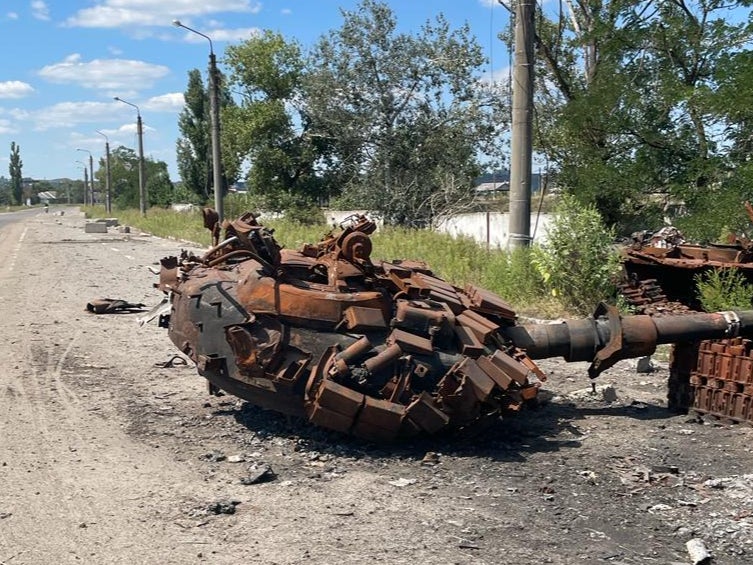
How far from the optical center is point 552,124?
65.0 ft

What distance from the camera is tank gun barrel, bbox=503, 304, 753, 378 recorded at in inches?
249

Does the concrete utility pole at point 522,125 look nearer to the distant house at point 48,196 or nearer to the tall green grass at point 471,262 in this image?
the tall green grass at point 471,262

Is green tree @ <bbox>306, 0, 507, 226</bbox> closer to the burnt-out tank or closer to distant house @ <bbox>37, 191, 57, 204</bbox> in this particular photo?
the burnt-out tank

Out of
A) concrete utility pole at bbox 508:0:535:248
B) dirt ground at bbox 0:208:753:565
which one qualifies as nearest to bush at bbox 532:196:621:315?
concrete utility pole at bbox 508:0:535:248

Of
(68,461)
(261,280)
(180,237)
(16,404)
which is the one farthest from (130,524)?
(180,237)

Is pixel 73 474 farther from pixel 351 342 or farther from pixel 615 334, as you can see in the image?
pixel 615 334

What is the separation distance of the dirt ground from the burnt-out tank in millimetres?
370

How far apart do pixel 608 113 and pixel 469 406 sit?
414 inches

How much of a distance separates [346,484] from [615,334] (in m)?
2.61

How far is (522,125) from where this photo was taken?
11.8 m

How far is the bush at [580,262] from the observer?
10938 millimetres

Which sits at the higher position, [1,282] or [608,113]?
[608,113]

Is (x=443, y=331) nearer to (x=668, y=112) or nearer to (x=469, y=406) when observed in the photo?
(x=469, y=406)

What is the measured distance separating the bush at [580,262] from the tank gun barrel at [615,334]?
4350 millimetres
